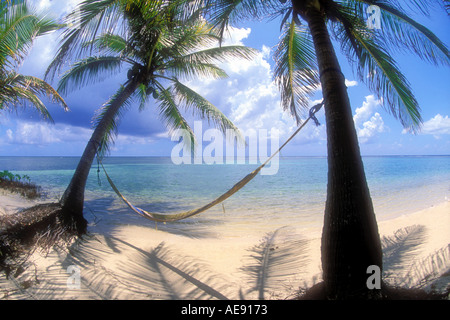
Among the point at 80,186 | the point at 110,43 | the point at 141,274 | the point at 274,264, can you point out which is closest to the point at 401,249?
the point at 274,264

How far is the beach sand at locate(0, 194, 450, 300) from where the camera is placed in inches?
74.2

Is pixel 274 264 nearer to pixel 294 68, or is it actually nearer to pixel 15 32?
pixel 294 68

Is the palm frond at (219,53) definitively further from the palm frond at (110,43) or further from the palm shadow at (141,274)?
the palm shadow at (141,274)

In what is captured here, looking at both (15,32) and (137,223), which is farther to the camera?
(137,223)

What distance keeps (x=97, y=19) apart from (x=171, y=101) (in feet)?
9.92

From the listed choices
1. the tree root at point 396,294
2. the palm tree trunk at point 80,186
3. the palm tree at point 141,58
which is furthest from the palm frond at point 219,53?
the tree root at point 396,294

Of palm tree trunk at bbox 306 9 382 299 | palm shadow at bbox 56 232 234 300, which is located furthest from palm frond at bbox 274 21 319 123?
palm shadow at bbox 56 232 234 300

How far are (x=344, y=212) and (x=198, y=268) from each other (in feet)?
5.52

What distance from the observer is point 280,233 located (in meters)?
4.21

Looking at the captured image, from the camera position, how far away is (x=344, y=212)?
1.55 metres

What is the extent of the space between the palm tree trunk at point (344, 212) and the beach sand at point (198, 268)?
1.87 feet

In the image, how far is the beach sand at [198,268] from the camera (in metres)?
1.88
